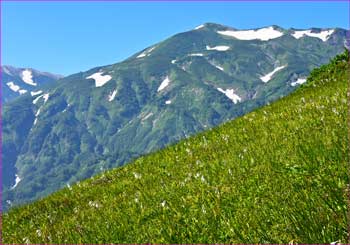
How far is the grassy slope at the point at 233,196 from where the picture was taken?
5008mm

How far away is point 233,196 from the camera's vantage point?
6891 mm

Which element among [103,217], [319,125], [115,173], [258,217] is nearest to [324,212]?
[258,217]

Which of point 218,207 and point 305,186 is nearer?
point 305,186

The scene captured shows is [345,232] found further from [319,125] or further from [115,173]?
[115,173]

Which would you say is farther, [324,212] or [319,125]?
[319,125]

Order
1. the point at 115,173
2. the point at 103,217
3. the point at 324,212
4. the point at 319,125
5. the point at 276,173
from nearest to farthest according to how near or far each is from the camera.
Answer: the point at 324,212 < the point at 276,173 < the point at 103,217 < the point at 319,125 < the point at 115,173

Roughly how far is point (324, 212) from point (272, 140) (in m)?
5.61

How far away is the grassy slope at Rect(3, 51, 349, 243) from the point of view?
5.01 m

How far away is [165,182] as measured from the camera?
10023mm

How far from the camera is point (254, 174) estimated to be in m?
7.73

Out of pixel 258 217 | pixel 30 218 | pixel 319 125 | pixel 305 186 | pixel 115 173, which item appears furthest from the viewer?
pixel 115 173

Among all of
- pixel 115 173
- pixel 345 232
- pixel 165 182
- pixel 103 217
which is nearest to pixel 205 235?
pixel 345 232

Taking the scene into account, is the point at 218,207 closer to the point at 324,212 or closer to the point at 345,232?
the point at 324,212

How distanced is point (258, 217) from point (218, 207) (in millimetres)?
1123
